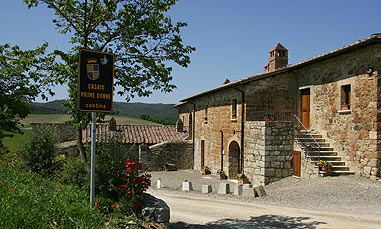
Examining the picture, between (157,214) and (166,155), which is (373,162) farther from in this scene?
(166,155)

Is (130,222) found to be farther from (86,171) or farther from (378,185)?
(378,185)

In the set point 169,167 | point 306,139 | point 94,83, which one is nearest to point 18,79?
point 94,83

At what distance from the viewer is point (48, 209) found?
4.84m

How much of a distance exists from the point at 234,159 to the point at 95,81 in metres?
14.4

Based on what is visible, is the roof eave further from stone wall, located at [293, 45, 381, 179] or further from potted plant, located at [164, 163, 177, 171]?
potted plant, located at [164, 163, 177, 171]

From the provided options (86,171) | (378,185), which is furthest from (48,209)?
(378,185)

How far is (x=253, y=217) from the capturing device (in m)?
8.77

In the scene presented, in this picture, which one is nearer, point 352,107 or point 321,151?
point 352,107

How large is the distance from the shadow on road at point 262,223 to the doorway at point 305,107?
9.51 m

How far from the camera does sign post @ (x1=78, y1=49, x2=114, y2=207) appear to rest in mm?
5320

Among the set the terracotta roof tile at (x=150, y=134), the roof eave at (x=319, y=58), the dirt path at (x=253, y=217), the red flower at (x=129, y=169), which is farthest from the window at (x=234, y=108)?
the red flower at (x=129, y=169)

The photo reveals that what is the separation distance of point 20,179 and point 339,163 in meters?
11.8

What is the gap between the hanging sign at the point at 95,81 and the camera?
5316 mm

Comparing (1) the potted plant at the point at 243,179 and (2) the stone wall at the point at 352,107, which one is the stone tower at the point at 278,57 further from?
(1) the potted plant at the point at 243,179
